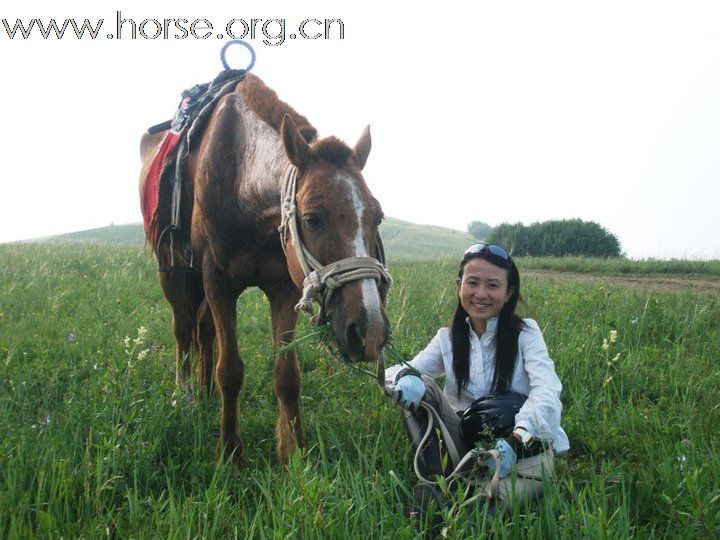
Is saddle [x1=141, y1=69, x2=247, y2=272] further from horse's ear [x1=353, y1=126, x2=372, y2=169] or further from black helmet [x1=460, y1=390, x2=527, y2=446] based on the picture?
black helmet [x1=460, y1=390, x2=527, y2=446]

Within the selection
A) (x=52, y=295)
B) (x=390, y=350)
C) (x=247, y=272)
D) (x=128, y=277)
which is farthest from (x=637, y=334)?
(x=128, y=277)

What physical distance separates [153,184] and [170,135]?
409 mm

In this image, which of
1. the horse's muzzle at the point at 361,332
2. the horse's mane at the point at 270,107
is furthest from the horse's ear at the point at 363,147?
the horse's muzzle at the point at 361,332

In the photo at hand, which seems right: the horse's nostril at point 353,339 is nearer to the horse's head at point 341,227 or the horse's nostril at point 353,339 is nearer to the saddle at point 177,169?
the horse's head at point 341,227

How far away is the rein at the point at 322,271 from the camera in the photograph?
2.01m

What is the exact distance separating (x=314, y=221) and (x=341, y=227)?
14 cm

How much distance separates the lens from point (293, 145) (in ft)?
7.54

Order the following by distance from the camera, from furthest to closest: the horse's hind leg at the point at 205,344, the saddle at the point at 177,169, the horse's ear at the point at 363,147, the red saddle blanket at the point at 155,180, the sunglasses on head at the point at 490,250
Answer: the horse's hind leg at the point at 205,344, the red saddle blanket at the point at 155,180, the saddle at the point at 177,169, the horse's ear at the point at 363,147, the sunglasses on head at the point at 490,250

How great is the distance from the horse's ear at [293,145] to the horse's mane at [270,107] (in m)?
0.33

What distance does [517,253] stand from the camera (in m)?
24.3

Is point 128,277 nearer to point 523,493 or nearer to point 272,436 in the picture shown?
point 272,436

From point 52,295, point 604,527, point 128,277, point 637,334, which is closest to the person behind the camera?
point 604,527

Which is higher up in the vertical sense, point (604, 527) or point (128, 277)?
point (128, 277)

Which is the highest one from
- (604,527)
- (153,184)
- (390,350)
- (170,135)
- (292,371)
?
(170,135)
